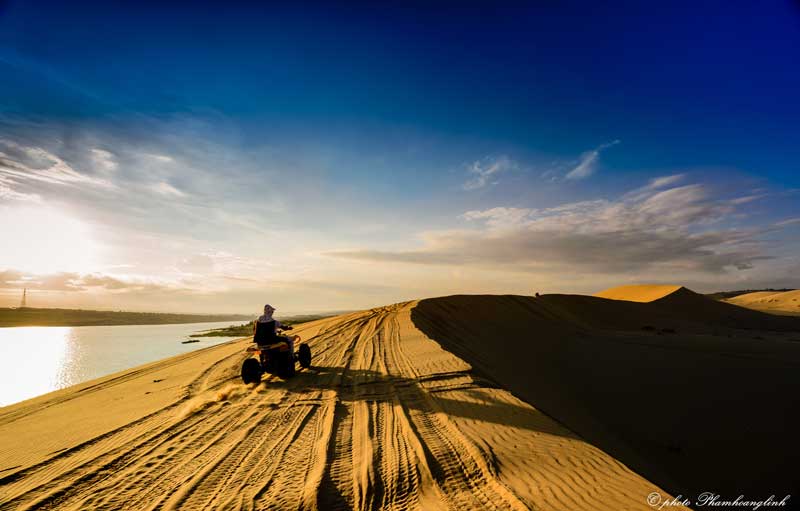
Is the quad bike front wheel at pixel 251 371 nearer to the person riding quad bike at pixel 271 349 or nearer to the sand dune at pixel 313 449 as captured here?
the person riding quad bike at pixel 271 349

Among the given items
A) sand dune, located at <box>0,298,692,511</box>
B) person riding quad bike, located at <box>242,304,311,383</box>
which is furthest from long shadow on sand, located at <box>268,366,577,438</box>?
person riding quad bike, located at <box>242,304,311,383</box>

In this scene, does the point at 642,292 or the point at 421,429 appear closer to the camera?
the point at 421,429

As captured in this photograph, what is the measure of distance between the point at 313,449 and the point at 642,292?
161ft

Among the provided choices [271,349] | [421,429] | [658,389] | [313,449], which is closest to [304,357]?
[271,349]

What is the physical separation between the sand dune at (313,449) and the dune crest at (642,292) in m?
34.8

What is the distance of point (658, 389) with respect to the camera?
11953 mm

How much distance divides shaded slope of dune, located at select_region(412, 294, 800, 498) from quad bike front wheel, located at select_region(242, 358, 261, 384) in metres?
6.21

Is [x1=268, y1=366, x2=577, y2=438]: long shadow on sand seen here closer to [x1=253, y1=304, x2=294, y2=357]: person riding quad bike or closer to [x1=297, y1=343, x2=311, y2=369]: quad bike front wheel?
[x1=297, y1=343, x2=311, y2=369]: quad bike front wheel

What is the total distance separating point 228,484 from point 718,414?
40.8 feet

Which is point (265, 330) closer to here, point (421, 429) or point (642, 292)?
point (421, 429)

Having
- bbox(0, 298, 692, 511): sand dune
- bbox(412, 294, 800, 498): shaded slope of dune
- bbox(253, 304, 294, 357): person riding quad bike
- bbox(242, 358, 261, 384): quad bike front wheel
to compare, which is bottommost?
bbox(412, 294, 800, 498): shaded slope of dune

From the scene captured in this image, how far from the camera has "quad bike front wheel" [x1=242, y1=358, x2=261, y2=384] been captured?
30.7 feet

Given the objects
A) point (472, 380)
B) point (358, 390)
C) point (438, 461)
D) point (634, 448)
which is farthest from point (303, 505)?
point (634, 448)

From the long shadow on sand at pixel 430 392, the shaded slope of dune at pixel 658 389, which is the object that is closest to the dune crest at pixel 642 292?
the shaded slope of dune at pixel 658 389
